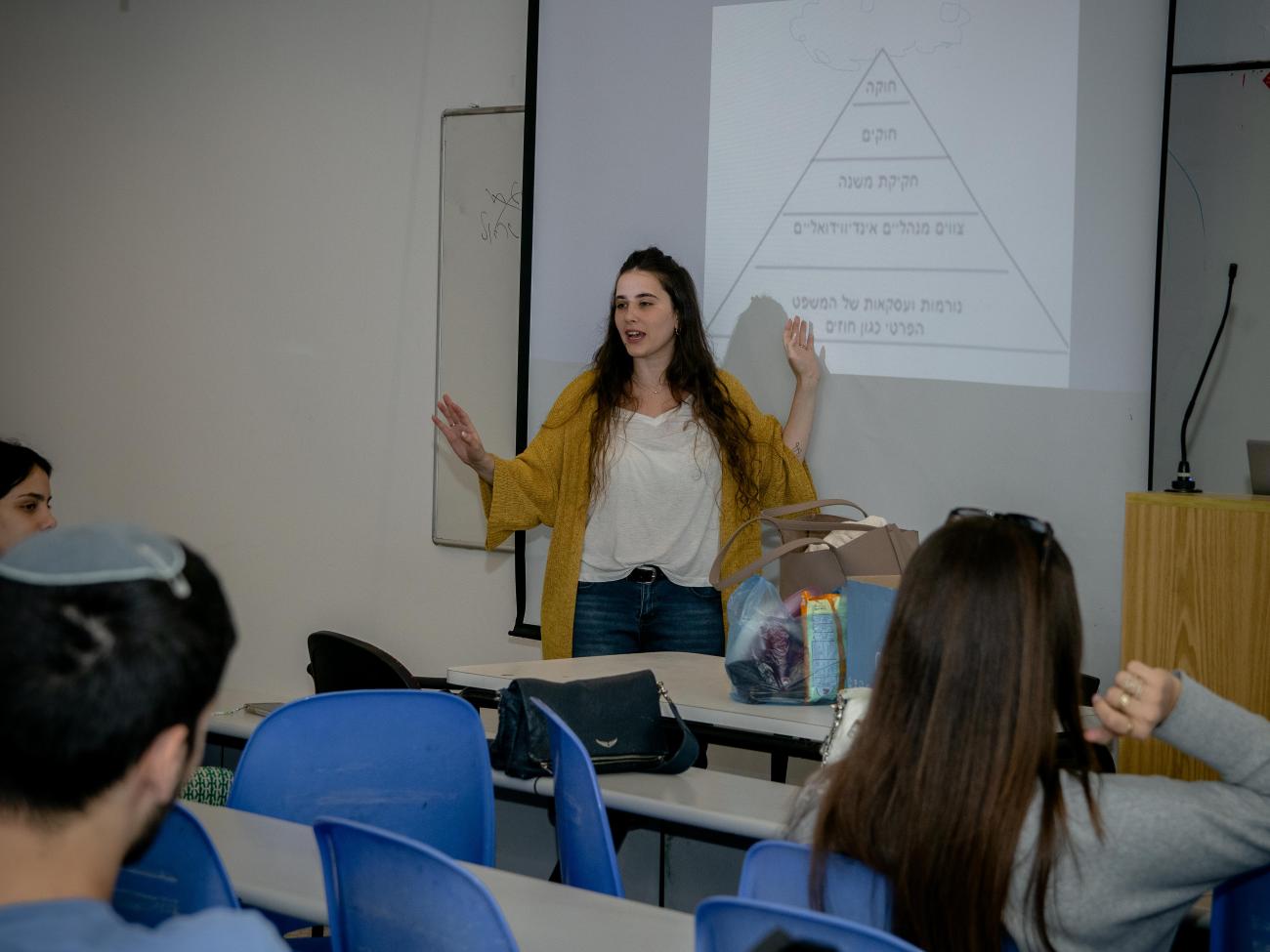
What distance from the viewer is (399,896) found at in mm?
1377

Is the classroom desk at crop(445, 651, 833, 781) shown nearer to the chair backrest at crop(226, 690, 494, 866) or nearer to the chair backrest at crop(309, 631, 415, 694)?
the chair backrest at crop(309, 631, 415, 694)

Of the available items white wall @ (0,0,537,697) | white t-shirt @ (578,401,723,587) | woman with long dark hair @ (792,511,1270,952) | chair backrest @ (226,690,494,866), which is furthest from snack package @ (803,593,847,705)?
white wall @ (0,0,537,697)

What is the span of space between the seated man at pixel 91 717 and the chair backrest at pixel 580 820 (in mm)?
816

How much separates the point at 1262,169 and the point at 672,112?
1553 mm

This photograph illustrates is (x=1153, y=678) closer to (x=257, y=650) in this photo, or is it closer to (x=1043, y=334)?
(x=1043, y=334)

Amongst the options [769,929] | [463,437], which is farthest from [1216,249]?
[769,929]

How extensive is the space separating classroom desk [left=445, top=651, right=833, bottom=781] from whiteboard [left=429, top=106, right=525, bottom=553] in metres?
1.42

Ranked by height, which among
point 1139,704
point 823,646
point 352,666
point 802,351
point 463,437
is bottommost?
point 352,666

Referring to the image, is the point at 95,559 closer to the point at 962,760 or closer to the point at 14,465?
the point at 962,760

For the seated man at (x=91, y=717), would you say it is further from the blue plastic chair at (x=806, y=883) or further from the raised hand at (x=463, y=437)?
the raised hand at (x=463, y=437)

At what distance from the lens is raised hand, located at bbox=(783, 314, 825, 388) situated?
3562mm

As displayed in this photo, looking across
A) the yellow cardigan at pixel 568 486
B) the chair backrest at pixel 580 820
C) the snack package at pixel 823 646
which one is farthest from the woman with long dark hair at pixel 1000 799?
the yellow cardigan at pixel 568 486

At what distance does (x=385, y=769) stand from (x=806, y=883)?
92cm

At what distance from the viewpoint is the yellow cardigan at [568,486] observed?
3438mm
